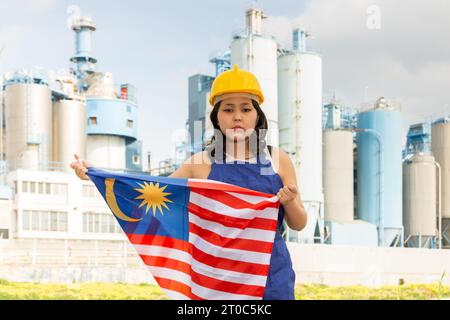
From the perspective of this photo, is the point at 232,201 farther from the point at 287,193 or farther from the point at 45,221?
the point at 45,221

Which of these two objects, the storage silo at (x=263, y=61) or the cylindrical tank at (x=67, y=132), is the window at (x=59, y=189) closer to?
the cylindrical tank at (x=67, y=132)

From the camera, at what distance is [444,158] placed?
47.2 m

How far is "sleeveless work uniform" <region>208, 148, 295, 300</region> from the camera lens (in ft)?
10.7

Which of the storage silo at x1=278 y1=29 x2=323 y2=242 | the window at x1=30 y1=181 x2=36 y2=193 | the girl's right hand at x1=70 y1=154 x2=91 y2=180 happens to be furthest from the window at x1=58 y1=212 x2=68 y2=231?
the girl's right hand at x1=70 y1=154 x2=91 y2=180

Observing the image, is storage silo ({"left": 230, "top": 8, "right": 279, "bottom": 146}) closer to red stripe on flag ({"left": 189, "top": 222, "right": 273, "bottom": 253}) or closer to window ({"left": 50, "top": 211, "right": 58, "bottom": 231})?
window ({"left": 50, "top": 211, "right": 58, "bottom": 231})

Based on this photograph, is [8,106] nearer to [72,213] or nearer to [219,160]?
[72,213]

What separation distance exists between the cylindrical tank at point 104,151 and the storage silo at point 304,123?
13.7 meters

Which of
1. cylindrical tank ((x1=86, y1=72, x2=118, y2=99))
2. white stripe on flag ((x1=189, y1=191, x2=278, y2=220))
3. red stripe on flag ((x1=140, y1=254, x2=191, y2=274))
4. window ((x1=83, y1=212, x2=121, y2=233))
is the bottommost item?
window ((x1=83, y1=212, x2=121, y2=233))

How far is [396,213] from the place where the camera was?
42.3 metres

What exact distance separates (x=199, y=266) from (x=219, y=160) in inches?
23.5

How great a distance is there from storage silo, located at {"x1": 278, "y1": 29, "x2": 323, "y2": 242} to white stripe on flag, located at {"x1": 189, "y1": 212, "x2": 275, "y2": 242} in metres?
33.9

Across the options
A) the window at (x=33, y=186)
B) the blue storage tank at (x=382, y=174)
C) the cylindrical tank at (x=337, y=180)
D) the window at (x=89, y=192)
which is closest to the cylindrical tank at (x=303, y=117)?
the cylindrical tank at (x=337, y=180)

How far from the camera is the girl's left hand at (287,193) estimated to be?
318cm
